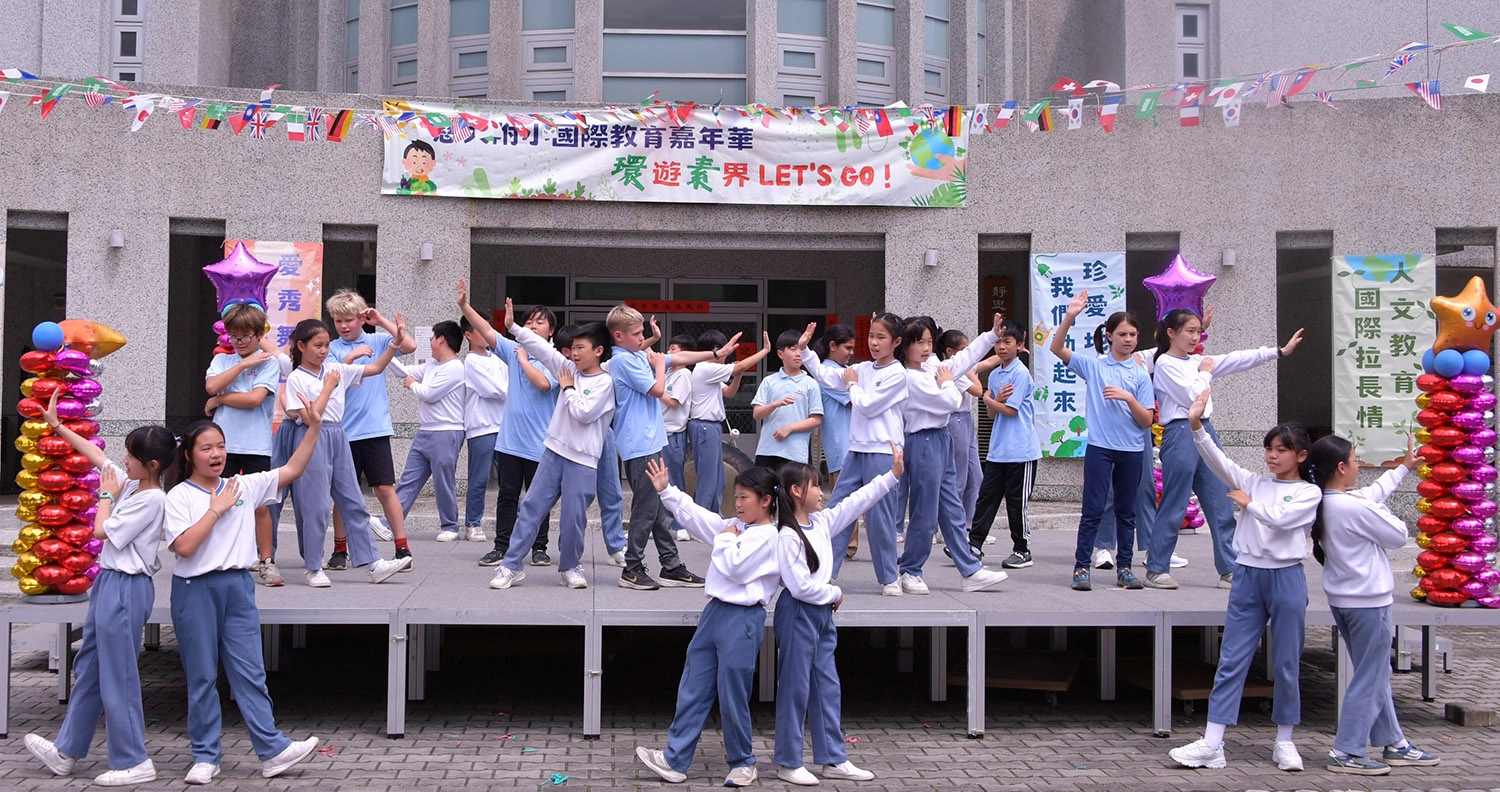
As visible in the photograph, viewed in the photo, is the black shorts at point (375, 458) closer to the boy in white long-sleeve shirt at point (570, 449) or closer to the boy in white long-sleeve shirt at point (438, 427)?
the boy in white long-sleeve shirt at point (570, 449)

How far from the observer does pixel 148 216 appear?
1236 centimetres

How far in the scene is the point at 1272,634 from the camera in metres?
5.56

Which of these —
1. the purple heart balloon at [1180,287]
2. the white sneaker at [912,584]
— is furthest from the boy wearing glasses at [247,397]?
the purple heart balloon at [1180,287]

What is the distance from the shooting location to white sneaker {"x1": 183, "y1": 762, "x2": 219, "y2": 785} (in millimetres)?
5004

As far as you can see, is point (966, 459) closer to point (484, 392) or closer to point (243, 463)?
point (484, 392)

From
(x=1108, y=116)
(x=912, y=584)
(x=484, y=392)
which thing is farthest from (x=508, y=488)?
(x=1108, y=116)

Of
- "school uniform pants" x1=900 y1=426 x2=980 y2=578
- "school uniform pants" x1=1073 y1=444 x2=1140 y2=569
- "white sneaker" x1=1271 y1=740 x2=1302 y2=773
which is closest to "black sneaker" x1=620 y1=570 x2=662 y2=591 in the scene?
"school uniform pants" x1=900 y1=426 x2=980 y2=578

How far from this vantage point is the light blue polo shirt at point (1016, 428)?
26.6ft

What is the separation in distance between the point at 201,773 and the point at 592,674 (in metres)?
1.66

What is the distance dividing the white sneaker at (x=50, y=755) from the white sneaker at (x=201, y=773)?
476 millimetres

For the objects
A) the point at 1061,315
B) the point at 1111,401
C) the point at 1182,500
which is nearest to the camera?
the point at 1182,500

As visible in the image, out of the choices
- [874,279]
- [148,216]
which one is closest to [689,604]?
[148,216]

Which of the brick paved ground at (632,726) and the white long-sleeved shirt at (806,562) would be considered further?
the brick paved ground at (632,726)

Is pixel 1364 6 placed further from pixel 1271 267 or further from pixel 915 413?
pixel 915 413
